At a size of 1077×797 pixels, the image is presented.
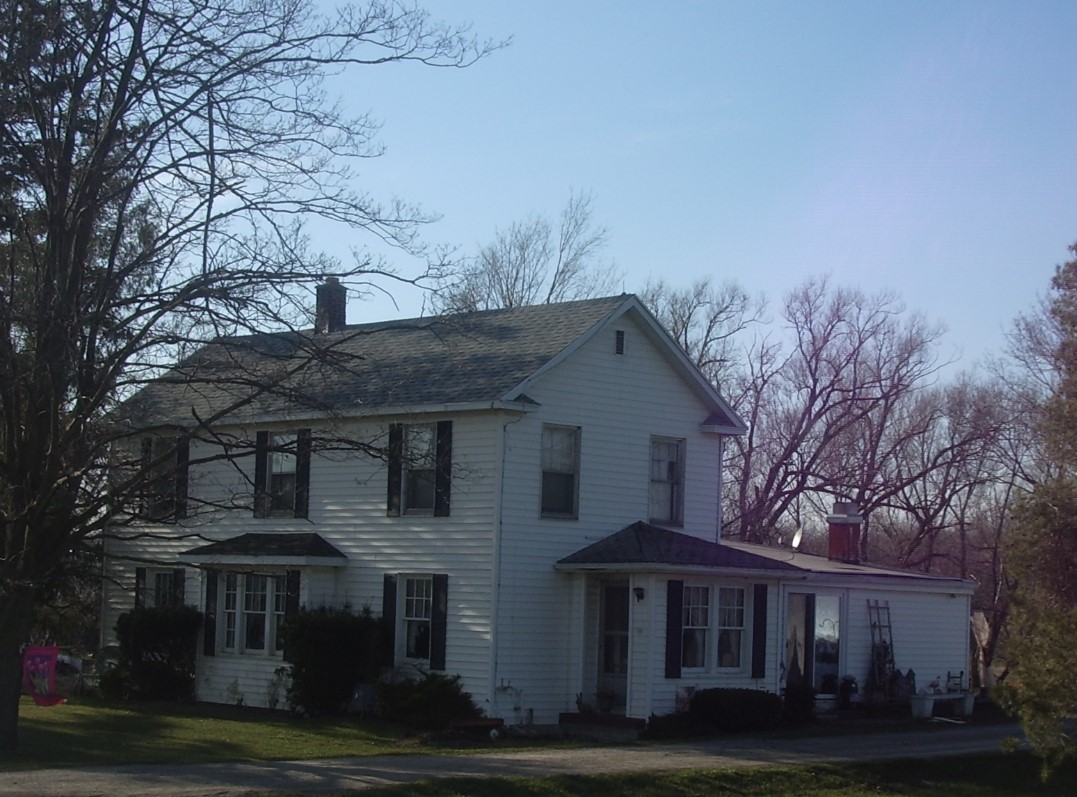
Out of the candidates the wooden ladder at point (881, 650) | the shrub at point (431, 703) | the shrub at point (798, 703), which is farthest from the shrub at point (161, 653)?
the wooden ladder at point (881, 650)

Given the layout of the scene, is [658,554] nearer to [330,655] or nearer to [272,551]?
[330,655]

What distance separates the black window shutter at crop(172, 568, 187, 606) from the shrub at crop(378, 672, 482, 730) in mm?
7760

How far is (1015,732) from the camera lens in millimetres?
26578

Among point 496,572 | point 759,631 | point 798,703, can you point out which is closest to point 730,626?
point 759,631

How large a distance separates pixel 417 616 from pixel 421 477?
2609 mm

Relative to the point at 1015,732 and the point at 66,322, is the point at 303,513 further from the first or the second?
the point at 1015,732

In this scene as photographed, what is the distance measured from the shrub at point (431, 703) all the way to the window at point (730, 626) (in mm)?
4864

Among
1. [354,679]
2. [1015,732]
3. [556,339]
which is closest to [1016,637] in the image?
[1015,732]

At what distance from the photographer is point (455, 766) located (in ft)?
60.6

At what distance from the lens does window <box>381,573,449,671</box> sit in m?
24.5

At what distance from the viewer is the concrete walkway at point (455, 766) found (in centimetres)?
1573

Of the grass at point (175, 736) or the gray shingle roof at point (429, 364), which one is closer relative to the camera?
the grass at point (175, 736)

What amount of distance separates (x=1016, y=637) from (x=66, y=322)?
13.8 m

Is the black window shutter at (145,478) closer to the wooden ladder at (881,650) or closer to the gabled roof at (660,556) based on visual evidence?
the gabled roof at (660,556)
